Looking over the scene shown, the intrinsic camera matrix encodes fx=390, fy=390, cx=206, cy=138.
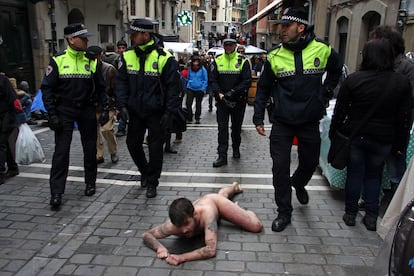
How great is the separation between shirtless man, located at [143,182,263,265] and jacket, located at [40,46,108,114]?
1.88 metres

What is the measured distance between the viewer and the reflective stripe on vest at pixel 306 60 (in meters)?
3.66

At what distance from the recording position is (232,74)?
21.0 feet

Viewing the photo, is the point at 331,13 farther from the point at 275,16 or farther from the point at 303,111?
the point at 275,16

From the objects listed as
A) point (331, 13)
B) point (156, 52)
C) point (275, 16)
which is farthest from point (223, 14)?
point (156, 52)

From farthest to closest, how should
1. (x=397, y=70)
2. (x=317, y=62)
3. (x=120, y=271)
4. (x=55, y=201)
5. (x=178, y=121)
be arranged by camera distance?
(x=178, y=121) < (x=55, y=201) < (x=397, y=70) < (x=317, y=62) < (x=120, y=271)

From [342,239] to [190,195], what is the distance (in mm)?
1925

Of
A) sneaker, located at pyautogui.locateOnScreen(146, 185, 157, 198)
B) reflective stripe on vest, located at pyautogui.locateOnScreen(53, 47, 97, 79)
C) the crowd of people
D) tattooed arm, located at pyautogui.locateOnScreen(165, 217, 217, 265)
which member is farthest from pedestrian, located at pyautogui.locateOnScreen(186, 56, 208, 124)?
tattooed arm, located at pyautogui.locateOnScreen(165, 217, 217, 265)

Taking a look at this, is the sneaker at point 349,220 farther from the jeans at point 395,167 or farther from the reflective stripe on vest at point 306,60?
the reflective stripe on vest at point 306,60

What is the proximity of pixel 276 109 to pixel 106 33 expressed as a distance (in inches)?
687

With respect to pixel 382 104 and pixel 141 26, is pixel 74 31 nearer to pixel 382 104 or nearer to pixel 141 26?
pixel 141 26

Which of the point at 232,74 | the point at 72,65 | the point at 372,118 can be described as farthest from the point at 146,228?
the point at 232,74

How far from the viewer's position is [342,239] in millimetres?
3705

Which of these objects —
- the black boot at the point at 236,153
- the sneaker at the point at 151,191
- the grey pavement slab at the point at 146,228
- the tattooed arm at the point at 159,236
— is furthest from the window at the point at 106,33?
the tattooed arm at the point at 159,236

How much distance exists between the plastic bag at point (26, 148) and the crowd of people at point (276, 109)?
0.91 feet
